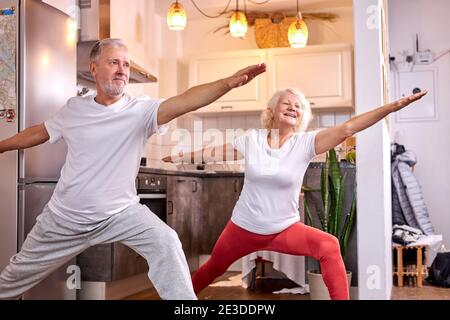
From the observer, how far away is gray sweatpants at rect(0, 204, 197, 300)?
4.30 ft

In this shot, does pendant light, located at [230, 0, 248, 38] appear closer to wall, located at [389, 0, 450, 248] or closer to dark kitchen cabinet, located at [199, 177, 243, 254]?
dark kitchen cabinet, located at [199, 177, 243, 254]

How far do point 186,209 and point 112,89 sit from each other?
32.0 inches

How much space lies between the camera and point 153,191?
2100mm

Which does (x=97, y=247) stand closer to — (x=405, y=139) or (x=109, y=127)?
(x=109, y=127)

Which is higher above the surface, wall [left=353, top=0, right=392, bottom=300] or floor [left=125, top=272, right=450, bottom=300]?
wall [left=353, top=0, right=392, bottom=300]

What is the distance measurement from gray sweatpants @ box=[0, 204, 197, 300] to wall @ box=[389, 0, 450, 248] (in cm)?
216

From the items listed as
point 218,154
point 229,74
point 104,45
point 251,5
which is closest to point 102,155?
point 104,45

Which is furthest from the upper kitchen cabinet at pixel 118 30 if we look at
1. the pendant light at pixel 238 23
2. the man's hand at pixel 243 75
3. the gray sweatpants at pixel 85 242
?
the man's hand at pixel 243 75

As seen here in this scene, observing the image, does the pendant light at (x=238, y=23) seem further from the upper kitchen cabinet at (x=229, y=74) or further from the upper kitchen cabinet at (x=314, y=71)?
the upper kitchen cabinet at (x=314, y=71)

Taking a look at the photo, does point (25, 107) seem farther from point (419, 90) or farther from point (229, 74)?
point (419, 90)

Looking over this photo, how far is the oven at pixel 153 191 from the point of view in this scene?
79.6 inches

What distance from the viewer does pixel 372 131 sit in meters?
1.88

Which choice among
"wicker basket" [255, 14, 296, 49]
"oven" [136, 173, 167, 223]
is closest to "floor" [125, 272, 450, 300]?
"oven" [136, 173, 167, 223]

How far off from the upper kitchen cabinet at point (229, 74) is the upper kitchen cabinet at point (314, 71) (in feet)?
0.55
